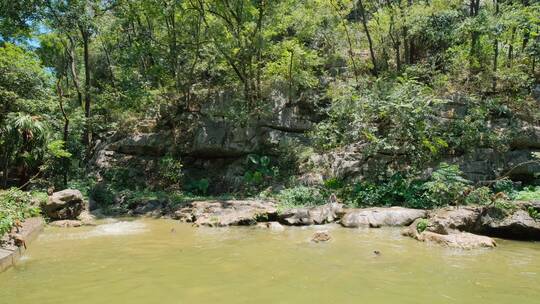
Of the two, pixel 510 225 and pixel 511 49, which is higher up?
pixel 511 49

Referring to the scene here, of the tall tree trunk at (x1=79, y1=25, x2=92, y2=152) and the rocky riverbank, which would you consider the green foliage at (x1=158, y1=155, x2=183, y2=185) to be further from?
the rocky riverbank

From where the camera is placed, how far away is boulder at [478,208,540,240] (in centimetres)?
1060

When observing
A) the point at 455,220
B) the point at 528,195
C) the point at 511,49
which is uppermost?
the point at 511,49

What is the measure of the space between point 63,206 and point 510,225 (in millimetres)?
13201

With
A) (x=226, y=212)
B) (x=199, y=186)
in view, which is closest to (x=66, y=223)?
(x=226, y=212)

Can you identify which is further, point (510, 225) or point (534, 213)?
point (534, 213)

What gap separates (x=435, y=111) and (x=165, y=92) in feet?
45.2

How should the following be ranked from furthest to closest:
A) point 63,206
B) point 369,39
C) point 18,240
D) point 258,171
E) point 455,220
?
point 369,39 < point 258,171 < point 63,206 < point 455,220 < point 18,240

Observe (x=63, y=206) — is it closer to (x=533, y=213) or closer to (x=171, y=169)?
(x=171, y=169)

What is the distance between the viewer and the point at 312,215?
1311 centimetres

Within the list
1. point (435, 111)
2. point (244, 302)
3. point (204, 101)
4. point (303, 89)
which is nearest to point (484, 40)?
point (435, 111)

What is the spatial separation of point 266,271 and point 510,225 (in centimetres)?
713

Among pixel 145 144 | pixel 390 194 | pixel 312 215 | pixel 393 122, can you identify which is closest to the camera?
pixel 312 215

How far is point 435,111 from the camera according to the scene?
16.8 meters
